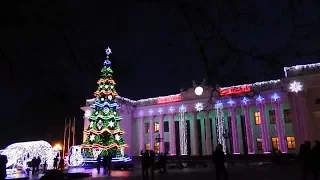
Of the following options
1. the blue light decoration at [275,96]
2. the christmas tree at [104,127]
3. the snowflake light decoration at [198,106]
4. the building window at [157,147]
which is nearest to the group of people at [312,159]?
the christmas tree at [104,127]

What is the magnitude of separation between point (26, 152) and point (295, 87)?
35112 millimetres

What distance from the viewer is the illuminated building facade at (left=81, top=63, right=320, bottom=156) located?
132 ft

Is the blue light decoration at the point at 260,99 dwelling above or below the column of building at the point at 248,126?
above

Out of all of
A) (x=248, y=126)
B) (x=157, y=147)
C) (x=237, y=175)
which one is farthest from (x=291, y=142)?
(x=237, y=175)

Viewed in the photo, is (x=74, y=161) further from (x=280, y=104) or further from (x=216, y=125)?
(x=280, y=104)

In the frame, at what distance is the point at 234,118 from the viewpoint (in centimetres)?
4700

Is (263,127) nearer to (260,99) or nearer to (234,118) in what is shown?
(260,99)

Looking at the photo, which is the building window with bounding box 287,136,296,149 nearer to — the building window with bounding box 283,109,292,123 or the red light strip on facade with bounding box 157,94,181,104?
the building window with bounding box 283,109,292,123

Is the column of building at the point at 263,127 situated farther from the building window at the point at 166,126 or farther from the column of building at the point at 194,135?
the building window at the point at 166,126

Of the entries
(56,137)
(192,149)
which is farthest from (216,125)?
(56,137)

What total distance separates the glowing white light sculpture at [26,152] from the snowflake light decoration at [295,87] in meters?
32.5

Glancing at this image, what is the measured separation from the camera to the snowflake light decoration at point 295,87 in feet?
132

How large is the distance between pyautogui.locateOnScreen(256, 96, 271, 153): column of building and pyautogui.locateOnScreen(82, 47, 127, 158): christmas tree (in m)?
23.0

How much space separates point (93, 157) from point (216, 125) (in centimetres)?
2452
